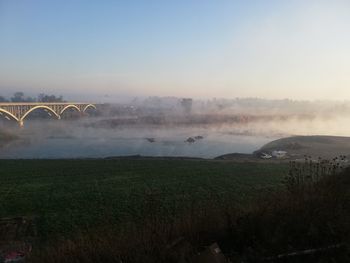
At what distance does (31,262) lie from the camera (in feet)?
16.8

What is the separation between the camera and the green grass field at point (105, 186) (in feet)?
57.1

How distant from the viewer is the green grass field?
17.4 meters

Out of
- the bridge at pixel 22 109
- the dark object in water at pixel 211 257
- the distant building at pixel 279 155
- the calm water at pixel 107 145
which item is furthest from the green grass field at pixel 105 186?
the bridge at pixel 22 109

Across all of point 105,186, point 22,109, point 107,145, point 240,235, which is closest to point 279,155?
point 105,186

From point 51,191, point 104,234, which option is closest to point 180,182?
point 51,191

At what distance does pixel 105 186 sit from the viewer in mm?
24578

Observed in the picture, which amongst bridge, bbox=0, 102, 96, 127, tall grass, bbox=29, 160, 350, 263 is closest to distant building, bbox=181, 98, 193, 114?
bridge, bbox=0, 102, 96, 127

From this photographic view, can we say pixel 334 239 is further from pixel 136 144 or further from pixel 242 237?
pixel 136 144

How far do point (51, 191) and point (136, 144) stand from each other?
40.2 m

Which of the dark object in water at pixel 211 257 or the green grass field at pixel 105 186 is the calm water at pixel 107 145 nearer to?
the green grass field at pixel 105 186

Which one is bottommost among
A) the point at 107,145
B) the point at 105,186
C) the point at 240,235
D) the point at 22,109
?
the point at 105,186

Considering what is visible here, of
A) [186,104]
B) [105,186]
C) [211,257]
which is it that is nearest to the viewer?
[211,257]

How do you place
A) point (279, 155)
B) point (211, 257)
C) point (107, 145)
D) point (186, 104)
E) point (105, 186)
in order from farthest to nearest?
1. point (186, 104)
2. point (107, 145)
3. point (279, 155)
4. point (105, 186)
5. point (211, 257)

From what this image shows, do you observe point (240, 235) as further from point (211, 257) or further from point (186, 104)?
point (186, 104)
